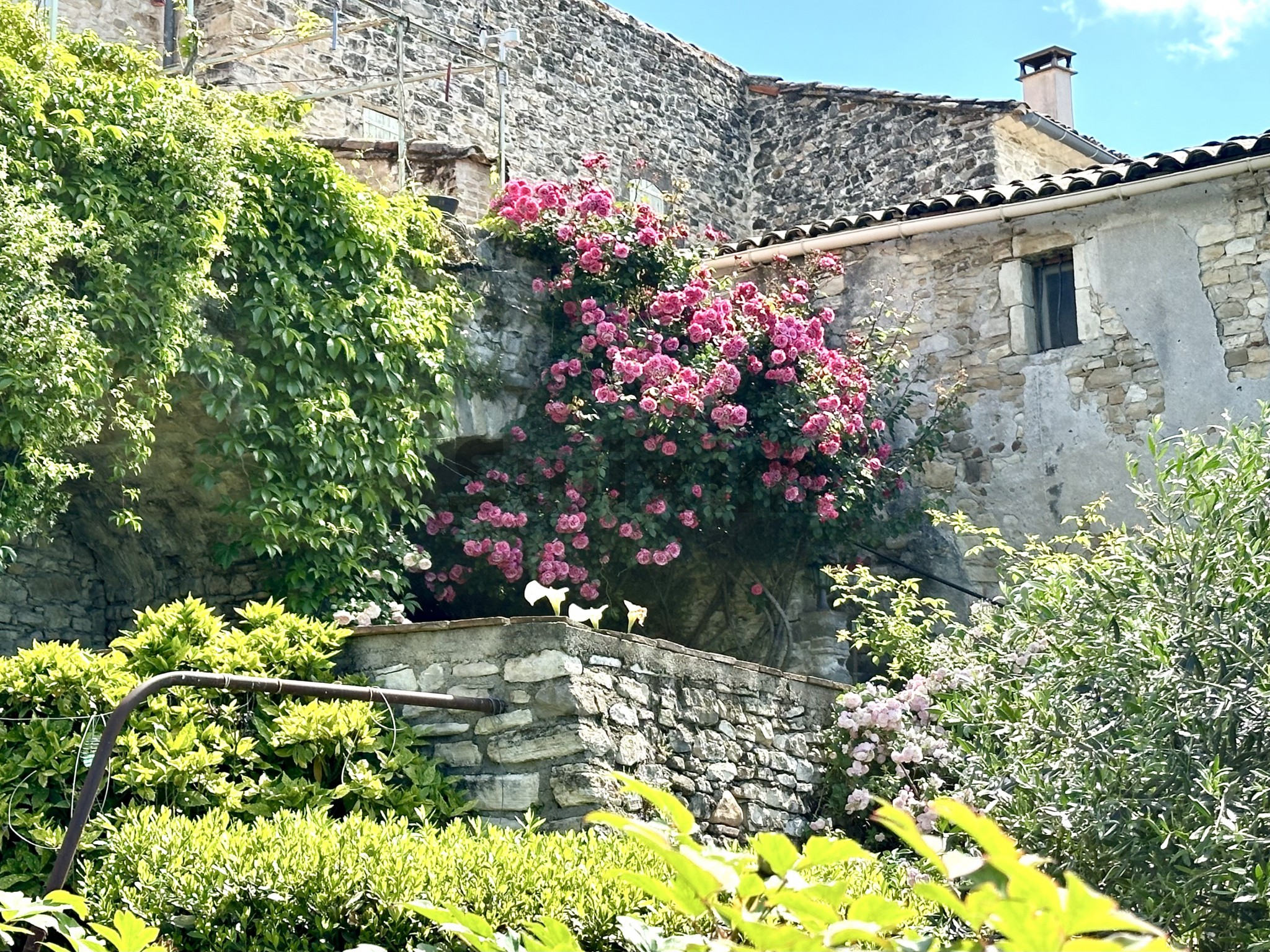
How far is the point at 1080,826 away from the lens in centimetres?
539

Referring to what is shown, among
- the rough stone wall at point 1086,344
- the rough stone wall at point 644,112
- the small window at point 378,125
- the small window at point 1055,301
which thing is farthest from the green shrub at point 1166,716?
the small window at point 378,125

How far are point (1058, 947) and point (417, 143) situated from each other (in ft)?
34.2

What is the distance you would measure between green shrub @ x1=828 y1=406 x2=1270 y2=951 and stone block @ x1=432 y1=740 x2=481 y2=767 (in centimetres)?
222

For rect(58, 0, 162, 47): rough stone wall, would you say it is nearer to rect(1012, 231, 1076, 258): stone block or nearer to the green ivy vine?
the green ivy vine

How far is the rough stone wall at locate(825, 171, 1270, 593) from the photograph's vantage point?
9867mm

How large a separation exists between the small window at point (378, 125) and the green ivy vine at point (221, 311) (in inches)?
166

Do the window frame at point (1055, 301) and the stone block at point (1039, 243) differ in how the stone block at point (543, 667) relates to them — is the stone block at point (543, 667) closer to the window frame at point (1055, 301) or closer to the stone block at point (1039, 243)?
the window frame at point (1055, 301)

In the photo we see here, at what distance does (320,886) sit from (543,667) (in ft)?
5.92

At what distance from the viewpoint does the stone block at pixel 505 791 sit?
663 cm

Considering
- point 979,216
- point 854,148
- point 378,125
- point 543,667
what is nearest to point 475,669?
point 543,667

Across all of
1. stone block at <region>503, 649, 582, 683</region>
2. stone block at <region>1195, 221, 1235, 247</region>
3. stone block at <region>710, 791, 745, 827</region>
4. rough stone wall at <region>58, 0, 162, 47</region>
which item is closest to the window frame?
stone block at <region>1195, 221, 1235, 247</region>

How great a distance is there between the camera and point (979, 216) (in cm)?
1062

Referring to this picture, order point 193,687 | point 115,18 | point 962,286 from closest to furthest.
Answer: point 193,687 → point 962,286 → point 115,18

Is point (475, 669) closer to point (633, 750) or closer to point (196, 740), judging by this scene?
point (633, 750)
